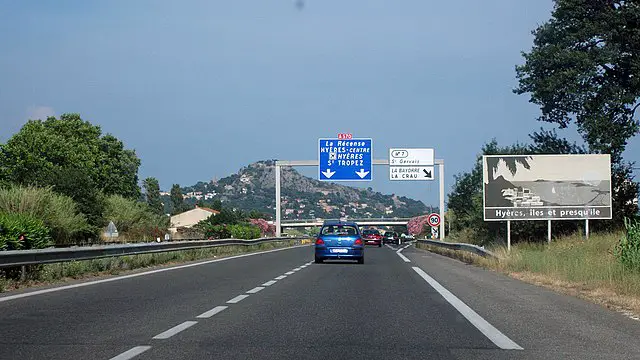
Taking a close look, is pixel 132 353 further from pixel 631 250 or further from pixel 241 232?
pixel 241 232

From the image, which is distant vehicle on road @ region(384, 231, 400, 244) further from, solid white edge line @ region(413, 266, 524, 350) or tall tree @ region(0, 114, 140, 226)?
solid white edge line @ region(413, 266, 524, 350)

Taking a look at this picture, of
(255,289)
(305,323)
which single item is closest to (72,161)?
(255,289)

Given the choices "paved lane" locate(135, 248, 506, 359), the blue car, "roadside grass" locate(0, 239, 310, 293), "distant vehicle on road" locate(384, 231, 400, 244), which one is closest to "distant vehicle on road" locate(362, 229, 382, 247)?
"distant vehicle on road" locate(384, 231, 400, 244)

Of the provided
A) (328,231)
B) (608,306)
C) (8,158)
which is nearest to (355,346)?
(608,306)

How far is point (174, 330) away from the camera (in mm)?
9875

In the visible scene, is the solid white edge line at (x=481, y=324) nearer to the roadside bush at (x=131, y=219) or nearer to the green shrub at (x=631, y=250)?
the green shrub at (x=631, y=250)

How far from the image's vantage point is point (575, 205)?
35.9 m

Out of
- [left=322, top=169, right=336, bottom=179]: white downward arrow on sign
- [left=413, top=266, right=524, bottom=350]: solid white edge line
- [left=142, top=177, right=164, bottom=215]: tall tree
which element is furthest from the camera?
[left=142, top=177, right=164, bottom=215]: tall tree

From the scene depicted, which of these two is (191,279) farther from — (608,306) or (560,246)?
(560,246)

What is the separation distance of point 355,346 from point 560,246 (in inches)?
877

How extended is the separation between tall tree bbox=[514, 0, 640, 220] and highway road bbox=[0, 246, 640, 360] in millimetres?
26685

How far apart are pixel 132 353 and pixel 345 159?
149 ft

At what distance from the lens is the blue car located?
29312 mm

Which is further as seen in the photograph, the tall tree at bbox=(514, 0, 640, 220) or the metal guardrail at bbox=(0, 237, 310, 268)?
the tall tree at bbox=(514, 0, 640, 220)
